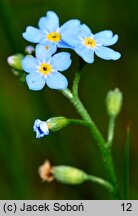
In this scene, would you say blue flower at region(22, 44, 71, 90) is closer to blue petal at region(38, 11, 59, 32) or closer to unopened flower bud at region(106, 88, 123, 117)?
blue petal at region(38, 11, 59, 32)

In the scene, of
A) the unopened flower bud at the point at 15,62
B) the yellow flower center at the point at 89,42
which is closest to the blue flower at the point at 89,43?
the yellow flower center at the point at 89,42

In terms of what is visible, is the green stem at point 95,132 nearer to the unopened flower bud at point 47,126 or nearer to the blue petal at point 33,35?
the unopened flower bud at point 47,126

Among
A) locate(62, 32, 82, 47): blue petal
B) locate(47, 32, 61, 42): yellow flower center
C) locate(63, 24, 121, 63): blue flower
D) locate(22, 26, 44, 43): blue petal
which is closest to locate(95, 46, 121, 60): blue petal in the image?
locate(63, 24, 121, 63): blue flower

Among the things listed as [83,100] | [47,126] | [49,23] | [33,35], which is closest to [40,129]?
[47,126]

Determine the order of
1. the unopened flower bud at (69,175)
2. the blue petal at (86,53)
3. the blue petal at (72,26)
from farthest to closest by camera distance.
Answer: the blue petal at (72,26)
the unopened flower bud at (69,175)
the blue petal at (86,53)

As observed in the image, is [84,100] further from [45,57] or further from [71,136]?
[45,57]
